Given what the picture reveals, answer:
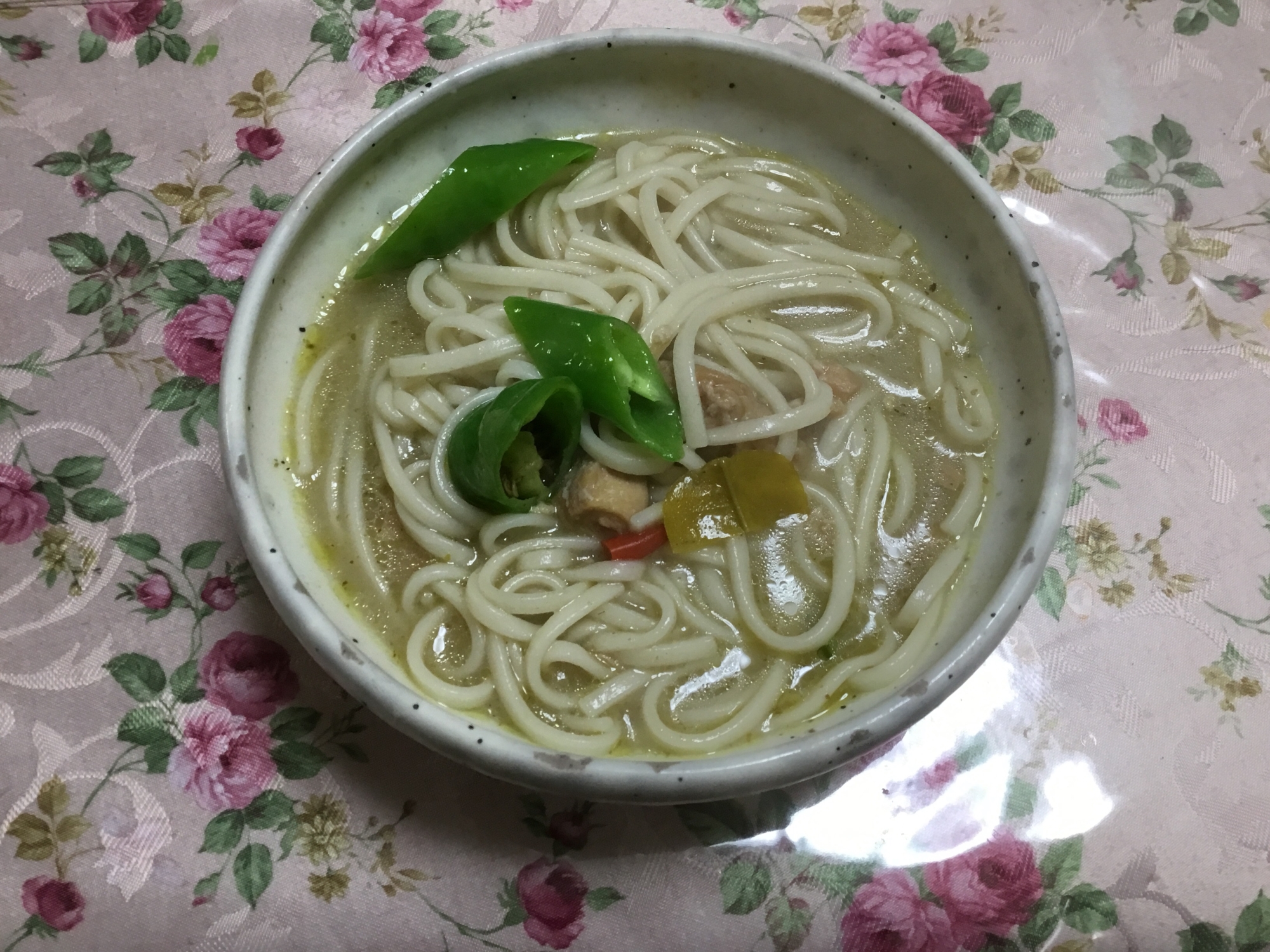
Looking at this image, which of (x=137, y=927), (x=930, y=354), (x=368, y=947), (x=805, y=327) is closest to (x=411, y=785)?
(x=368, y=947)

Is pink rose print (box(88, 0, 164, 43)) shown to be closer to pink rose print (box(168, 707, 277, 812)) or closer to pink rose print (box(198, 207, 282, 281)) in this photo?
pink rose print (box(198, 207, 282, 281))

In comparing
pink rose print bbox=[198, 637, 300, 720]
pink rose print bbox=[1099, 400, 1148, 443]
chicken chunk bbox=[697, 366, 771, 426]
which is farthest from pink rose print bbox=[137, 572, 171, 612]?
pink rose print bbox=[1099, 400, 1148, 443]

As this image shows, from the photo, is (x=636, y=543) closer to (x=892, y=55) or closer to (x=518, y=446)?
(x=518, y=446)

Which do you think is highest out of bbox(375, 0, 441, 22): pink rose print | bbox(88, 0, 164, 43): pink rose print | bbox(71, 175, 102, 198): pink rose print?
bbox(375, 0, 441, 22): pink rose print

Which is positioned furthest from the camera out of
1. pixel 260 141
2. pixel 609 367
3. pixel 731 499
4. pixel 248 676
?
pixel 260 141

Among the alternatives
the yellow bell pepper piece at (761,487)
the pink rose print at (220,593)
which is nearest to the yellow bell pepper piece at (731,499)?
the yellow bell pepper piece at (761,487)

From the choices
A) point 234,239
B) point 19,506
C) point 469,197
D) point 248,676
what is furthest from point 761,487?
point 19,506

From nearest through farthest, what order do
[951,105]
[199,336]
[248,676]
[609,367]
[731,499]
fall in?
[609,367] → [731,499] → [248,676] → [199,336] → [951,105]
